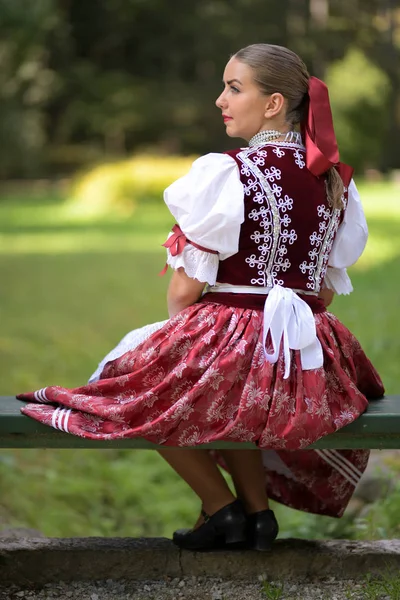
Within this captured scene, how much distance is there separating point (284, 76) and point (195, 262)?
1.65 feet

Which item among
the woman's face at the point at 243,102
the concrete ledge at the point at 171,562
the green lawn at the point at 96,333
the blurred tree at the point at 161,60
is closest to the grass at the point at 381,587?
the concrete ledge at the point at 171,562

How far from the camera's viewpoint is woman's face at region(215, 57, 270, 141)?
2.49 m

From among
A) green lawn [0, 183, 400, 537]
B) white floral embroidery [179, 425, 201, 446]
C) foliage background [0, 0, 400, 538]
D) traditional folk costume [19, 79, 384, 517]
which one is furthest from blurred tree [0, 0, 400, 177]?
white floral embroidery [179, 425, 201, 446]

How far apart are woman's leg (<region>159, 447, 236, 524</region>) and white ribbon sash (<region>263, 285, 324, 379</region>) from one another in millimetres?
375

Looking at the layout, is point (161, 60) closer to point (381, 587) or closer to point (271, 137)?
point (271, 137)

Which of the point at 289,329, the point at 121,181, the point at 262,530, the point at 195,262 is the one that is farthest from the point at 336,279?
the point at 121,181

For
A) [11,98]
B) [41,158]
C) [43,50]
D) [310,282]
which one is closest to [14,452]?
[310,282]

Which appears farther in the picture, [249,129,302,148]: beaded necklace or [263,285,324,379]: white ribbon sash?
[249,129,302,148]: beaded necklace

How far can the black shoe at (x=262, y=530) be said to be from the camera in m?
2.65

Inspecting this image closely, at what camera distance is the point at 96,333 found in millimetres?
7664

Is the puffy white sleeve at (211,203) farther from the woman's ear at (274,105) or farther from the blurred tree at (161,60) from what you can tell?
the blurred tree at (161,60)

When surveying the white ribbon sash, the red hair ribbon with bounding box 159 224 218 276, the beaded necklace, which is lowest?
the white ribbon sash

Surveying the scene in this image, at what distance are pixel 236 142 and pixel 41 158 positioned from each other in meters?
6.21

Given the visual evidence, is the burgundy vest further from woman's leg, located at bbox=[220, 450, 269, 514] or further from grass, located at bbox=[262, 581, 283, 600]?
grass, located at bbox=[262, 581, 283, 600]
